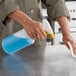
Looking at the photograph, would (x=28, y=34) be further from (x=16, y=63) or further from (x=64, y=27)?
(x=64, y=27)

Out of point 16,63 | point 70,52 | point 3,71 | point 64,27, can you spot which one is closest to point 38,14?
point 64,27

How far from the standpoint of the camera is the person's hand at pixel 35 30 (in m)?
0.87

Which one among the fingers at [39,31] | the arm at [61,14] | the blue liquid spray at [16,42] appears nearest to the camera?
the fingers at [39,31]

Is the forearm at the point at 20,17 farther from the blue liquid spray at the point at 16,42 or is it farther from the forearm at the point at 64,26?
the forearm at the point at 64,26

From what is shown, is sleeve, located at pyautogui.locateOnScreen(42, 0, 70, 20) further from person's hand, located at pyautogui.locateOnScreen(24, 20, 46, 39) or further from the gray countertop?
person's hand, located at pyautogui.locateOnScreen(24, 20, 46, 39)

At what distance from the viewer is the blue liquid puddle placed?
103cm

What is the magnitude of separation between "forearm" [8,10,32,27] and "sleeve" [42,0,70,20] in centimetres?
34

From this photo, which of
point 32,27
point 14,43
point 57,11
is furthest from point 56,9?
point 32,27

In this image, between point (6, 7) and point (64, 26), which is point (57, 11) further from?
point (6, 7)

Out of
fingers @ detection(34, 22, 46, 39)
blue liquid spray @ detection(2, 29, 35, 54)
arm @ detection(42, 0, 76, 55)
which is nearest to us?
fingers @ detection(34, 22, 46, 39)

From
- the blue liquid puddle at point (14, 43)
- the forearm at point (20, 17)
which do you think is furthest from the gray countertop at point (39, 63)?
the forearm at point (20, 17)

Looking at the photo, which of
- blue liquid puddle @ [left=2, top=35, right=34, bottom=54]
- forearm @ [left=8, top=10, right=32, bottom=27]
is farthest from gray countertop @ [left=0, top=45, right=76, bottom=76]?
forearm @ [left=8, top=10, right=32, bottom=27]

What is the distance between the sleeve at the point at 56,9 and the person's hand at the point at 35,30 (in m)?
0.39

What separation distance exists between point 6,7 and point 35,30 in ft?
0.61
